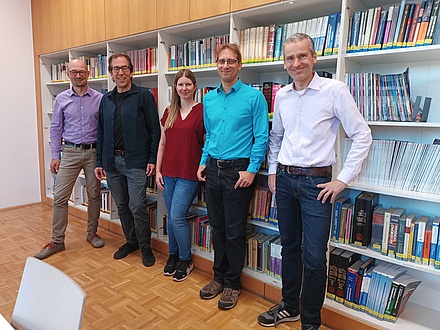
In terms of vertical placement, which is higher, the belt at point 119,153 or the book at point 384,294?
the belt at point 119,153

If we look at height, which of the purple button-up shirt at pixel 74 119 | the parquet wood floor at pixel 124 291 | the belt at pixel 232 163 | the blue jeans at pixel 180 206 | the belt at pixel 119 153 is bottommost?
the parquet wood floor at pixel 124 291

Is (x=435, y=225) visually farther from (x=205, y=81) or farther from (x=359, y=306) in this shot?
(x=205, y=81)

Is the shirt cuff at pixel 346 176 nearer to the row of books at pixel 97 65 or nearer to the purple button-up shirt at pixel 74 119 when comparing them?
the purple button-up shirt at pixel 74 119

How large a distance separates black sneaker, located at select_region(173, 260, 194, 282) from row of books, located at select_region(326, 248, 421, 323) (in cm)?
109

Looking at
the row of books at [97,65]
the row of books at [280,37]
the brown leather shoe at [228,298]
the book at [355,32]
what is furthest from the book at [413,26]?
the row of books at [97,65]

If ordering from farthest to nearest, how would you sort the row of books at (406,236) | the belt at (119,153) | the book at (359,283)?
the belt at (119,153) < the book at (359,283) < the row of books at (406,236)

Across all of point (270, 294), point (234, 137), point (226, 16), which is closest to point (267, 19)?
point (226, 16)

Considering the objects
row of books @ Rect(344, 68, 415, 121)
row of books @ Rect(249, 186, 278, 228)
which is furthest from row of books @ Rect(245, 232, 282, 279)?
row of books @ Rect(344, 68, 415, 121)

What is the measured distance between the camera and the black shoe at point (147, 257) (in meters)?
2.79

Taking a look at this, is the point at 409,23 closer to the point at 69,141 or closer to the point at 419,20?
the point at 419,20

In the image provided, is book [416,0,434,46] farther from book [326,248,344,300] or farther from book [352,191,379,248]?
book [326,248,344,300]

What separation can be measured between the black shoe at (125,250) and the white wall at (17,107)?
2.32m

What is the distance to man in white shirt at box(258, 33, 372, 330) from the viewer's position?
1660mm

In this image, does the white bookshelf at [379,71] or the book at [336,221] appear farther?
the book at [336,221]
